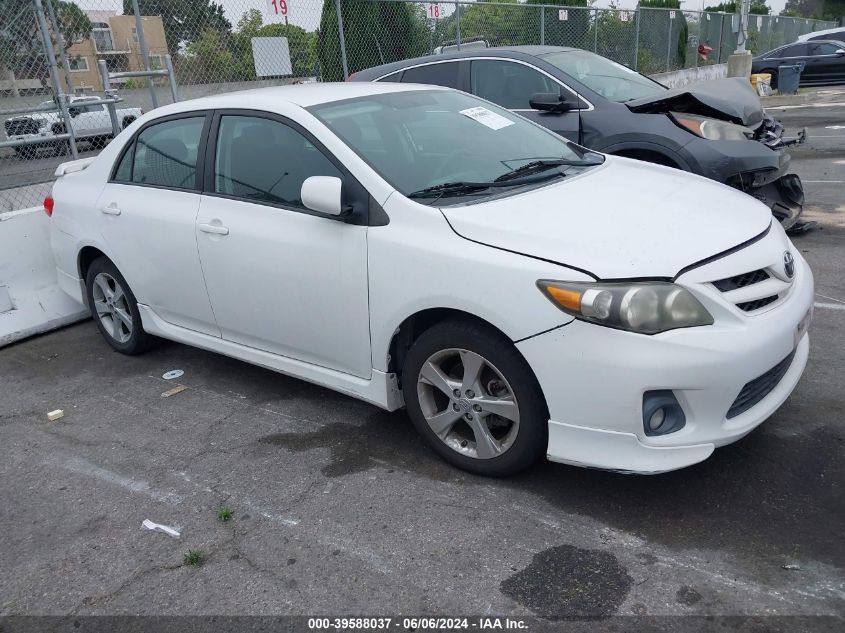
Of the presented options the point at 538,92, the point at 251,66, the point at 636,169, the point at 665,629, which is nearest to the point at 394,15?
the point at 251,66

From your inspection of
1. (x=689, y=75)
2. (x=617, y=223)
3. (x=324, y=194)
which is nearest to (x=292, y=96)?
(x=324, y=194)

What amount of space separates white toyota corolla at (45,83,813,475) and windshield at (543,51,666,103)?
2663 millimetres

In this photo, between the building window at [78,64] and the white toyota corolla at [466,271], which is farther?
the building window at [78,64]

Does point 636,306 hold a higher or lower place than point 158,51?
lower

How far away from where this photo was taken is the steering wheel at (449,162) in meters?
3.60

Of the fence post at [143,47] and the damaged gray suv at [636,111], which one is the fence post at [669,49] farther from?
the fence post at [143,47]

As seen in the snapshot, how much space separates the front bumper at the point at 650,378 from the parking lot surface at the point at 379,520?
329 mm

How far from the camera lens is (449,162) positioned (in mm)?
3719

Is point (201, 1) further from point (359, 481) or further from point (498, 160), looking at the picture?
point (359, 481)

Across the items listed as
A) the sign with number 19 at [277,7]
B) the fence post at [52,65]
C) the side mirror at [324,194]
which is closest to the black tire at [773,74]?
the sign with number 19 at [277,7]

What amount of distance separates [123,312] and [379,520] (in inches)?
113

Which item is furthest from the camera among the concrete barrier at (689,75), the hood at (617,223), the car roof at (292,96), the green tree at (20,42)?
the concrete barrier at (689,75)

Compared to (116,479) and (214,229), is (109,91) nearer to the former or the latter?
(214,229)

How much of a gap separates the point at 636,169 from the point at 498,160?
2.60 ft
